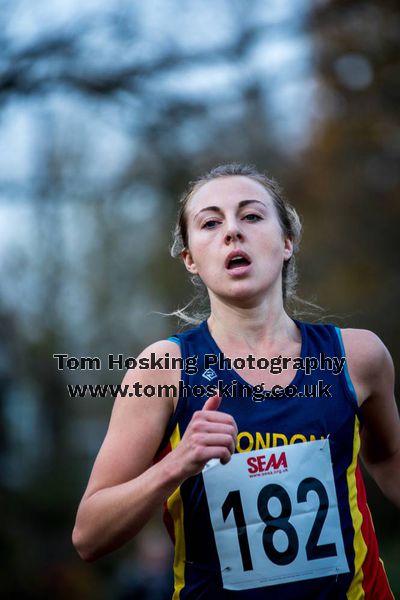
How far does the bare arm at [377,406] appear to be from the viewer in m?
2.77

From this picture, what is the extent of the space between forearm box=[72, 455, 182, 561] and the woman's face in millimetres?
798

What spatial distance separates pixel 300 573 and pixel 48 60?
5.14 m

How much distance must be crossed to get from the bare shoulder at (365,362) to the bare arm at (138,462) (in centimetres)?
68

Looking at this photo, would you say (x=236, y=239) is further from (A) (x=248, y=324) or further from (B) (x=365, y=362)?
(B) (x=365, y=362)

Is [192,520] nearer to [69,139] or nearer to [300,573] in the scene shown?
[300,573]

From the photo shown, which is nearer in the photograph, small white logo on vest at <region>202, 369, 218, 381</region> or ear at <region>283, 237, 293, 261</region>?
small white logo on vest at <region>202, 369, 218, 381</region>

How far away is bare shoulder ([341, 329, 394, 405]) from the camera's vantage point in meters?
2.74

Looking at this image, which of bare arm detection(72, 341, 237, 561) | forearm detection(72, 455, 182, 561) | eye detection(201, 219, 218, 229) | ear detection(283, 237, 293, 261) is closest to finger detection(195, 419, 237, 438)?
bare arm detection(72, 341, 237, 561)

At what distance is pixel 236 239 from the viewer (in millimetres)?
2732

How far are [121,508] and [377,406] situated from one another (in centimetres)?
111

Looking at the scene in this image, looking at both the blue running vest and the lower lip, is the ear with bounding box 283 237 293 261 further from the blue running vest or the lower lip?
the blue running vest

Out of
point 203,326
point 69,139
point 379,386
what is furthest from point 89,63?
point 69,139

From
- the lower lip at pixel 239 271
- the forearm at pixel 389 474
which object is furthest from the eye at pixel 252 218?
the forearm at pixel 389 474

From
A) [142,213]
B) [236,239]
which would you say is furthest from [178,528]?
[142,213]
